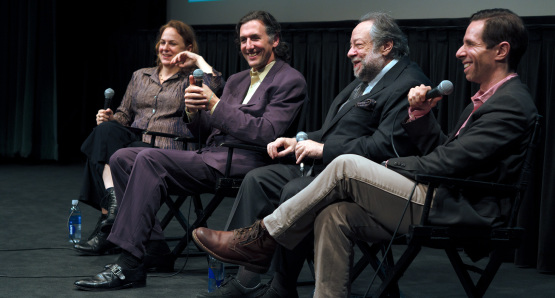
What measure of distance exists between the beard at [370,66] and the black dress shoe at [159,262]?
1.22 m

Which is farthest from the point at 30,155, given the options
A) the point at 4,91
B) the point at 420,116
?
the point at 420,116

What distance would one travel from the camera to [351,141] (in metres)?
2.90

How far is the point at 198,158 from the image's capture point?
11.1 feet

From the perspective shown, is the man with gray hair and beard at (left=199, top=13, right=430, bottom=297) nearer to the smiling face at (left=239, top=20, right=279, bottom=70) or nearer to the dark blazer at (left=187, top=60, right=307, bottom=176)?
the dark blazer at (left=187, top=60, right=307, bottom=176)

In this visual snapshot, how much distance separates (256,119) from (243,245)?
87cm

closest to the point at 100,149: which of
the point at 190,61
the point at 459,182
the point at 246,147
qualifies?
the point at 190,61

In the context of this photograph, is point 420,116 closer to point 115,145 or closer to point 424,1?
point 115,145

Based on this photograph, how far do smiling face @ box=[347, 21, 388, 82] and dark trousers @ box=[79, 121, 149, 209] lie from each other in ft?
4.53

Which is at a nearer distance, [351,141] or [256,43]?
[351,141]

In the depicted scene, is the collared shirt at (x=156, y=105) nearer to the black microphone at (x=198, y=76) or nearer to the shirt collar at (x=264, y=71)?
the shirt collar at (x=264, y=71)

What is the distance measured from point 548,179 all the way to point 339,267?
185 centimetres

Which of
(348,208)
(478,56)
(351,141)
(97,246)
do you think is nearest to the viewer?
(348,208)

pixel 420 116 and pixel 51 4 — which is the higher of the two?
pixel 51 4

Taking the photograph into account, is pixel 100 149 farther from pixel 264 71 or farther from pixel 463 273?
pixel 463 273
